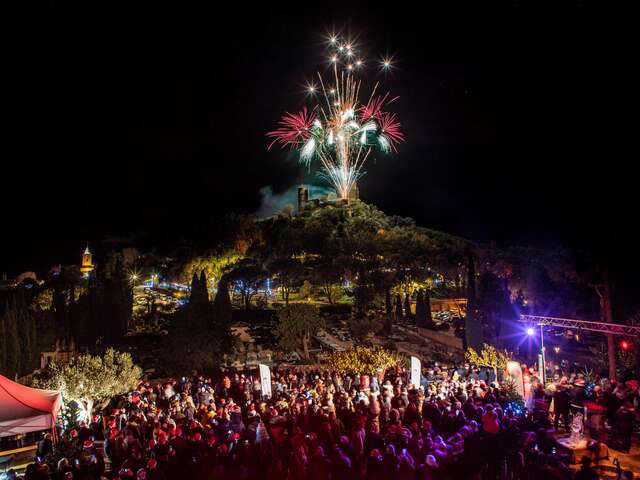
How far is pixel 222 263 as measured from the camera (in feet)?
114

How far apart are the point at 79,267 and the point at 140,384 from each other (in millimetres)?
37825

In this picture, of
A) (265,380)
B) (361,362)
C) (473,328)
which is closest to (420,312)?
(473,328)

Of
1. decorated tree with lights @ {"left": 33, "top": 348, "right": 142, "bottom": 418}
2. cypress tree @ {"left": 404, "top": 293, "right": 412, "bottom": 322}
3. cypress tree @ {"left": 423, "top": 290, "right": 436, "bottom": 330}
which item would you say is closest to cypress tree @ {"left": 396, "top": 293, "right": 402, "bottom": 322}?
cypress tree @ {"left": 404, "top": 293, "right": 412, "bottom": 322}

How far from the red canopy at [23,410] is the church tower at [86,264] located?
134 ft

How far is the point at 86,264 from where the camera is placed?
49.0 meters

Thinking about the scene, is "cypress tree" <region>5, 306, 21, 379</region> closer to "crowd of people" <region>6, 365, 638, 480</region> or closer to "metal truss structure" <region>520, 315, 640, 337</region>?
"crowd of people" <region>6, 365, 638, 480</region>

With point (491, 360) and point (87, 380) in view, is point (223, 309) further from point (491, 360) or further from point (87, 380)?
point (491, 360)

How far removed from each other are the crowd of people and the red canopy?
1.75ft

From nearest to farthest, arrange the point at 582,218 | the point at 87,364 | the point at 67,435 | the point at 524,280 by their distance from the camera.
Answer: the point at 67,435, the point at 87,364, the point at 582,218, the point at 524,280

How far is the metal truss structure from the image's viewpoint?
1208cm

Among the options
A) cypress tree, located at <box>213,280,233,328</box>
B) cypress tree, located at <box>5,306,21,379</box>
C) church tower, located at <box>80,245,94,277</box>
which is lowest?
cypress tree, located at <box>5,306,21,379</box>

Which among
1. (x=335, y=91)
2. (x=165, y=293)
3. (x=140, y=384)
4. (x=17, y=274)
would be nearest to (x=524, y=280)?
(x=335, y=91)

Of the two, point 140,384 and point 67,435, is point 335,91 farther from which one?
point 67,435

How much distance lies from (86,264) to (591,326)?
164ft
